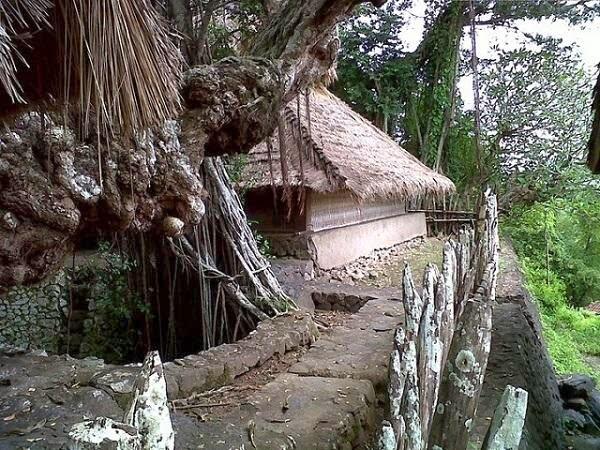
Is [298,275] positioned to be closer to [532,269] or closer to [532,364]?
[532,364]

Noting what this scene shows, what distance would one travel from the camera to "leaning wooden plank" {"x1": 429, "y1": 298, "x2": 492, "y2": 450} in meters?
1.87

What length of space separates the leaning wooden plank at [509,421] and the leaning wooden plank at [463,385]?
543 mm

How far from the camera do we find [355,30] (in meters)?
13.6

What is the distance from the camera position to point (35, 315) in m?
5.54

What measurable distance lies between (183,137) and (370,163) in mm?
4794

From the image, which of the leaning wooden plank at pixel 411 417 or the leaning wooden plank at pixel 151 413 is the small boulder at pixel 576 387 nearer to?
the leaning wooden plank at pixel 411 417

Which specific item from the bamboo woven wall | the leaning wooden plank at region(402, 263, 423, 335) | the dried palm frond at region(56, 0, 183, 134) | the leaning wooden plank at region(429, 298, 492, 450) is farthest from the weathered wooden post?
the bamboo woven wall

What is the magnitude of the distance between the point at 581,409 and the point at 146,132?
17.4ft

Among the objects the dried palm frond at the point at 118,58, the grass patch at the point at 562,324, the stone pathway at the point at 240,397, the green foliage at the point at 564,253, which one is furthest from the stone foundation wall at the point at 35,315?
the green foliage at the point at 564,253

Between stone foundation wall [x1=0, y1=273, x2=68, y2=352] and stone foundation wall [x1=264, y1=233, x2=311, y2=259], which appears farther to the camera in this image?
stone foundation wall [x1=264, y1=233, x2=311, y2=259]

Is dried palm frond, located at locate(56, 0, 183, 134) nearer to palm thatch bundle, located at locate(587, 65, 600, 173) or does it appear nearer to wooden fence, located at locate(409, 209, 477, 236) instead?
palm thatch bundle, located at locate(587, 65, 600, 173)

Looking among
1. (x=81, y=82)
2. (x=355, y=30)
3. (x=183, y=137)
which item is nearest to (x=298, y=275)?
(x=183, y=137)

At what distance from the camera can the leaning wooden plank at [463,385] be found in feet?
6.13

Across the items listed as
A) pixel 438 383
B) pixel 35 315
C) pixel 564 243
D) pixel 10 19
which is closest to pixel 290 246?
pixel 35 315
